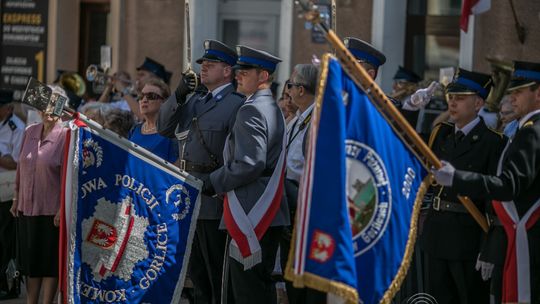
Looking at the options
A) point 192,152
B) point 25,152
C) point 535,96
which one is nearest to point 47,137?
point 25,152

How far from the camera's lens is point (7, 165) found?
37.4 ft

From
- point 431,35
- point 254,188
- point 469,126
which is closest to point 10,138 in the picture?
point 254,188

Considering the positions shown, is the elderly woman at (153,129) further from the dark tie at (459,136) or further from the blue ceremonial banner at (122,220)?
the dark tie at (459,136)

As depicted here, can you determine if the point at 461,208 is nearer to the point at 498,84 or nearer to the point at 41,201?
the point at 498,84

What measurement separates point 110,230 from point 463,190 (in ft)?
8.85

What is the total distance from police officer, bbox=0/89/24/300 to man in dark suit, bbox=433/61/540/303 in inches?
210

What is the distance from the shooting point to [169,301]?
27.9 ft

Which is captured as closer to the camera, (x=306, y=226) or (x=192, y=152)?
(x=306, y=226)

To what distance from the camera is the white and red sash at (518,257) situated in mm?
7211

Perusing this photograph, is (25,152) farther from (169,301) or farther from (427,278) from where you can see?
(427,278)

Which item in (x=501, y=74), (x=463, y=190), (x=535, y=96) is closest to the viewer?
(x=463, y=190)

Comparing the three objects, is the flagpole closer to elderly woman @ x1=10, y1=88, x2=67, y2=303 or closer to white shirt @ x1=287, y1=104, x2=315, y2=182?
white shirt @ x1=287, y1=104, x2=315, y2=182

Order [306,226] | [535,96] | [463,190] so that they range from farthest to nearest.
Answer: [535,96]
[463,190]
[306,226]

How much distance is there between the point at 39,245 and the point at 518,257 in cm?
421
